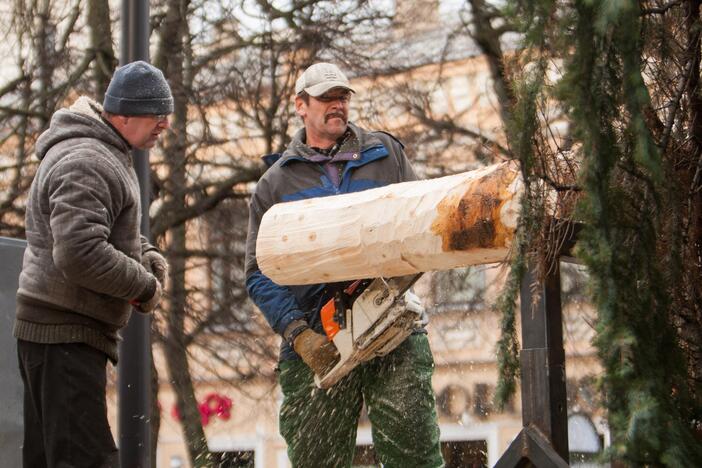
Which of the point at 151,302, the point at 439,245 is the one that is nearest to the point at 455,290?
the point at 151,302

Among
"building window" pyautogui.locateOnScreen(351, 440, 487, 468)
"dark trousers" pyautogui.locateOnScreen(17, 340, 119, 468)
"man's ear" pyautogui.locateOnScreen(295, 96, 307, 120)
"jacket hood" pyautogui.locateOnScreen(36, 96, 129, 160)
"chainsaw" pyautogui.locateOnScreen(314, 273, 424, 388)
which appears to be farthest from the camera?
"building window" pyautogui.locateOnScreen(351, 440, 487, 468)

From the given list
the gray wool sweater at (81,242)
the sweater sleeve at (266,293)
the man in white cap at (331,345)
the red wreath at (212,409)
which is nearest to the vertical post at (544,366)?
the man in white cap at (331,345)

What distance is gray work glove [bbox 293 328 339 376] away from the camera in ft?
17.6

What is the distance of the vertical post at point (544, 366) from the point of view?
17.9ft

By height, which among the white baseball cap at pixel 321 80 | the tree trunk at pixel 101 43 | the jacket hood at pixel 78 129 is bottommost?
the jacket hood at pixel 78 129

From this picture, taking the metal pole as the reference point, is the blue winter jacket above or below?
above

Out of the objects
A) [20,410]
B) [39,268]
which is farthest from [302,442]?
[20,410]

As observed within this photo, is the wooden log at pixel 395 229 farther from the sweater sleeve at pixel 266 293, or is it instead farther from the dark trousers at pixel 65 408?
the dark trousers at pixel 65 408

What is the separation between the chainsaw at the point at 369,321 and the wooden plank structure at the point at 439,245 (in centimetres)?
18

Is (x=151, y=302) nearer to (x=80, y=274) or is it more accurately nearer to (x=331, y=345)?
(x=80, y=274)

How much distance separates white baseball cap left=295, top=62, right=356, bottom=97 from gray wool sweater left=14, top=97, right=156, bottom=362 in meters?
1.03

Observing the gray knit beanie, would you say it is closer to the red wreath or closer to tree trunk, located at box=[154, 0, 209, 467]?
tree trunk, located at box=[154, 0, 209, 467]

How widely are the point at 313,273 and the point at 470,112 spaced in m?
10.0

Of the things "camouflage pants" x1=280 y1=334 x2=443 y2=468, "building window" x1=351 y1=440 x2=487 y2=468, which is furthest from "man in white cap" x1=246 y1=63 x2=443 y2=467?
Result: "building window" x1=351 y1=440 x2=487 y2=468
